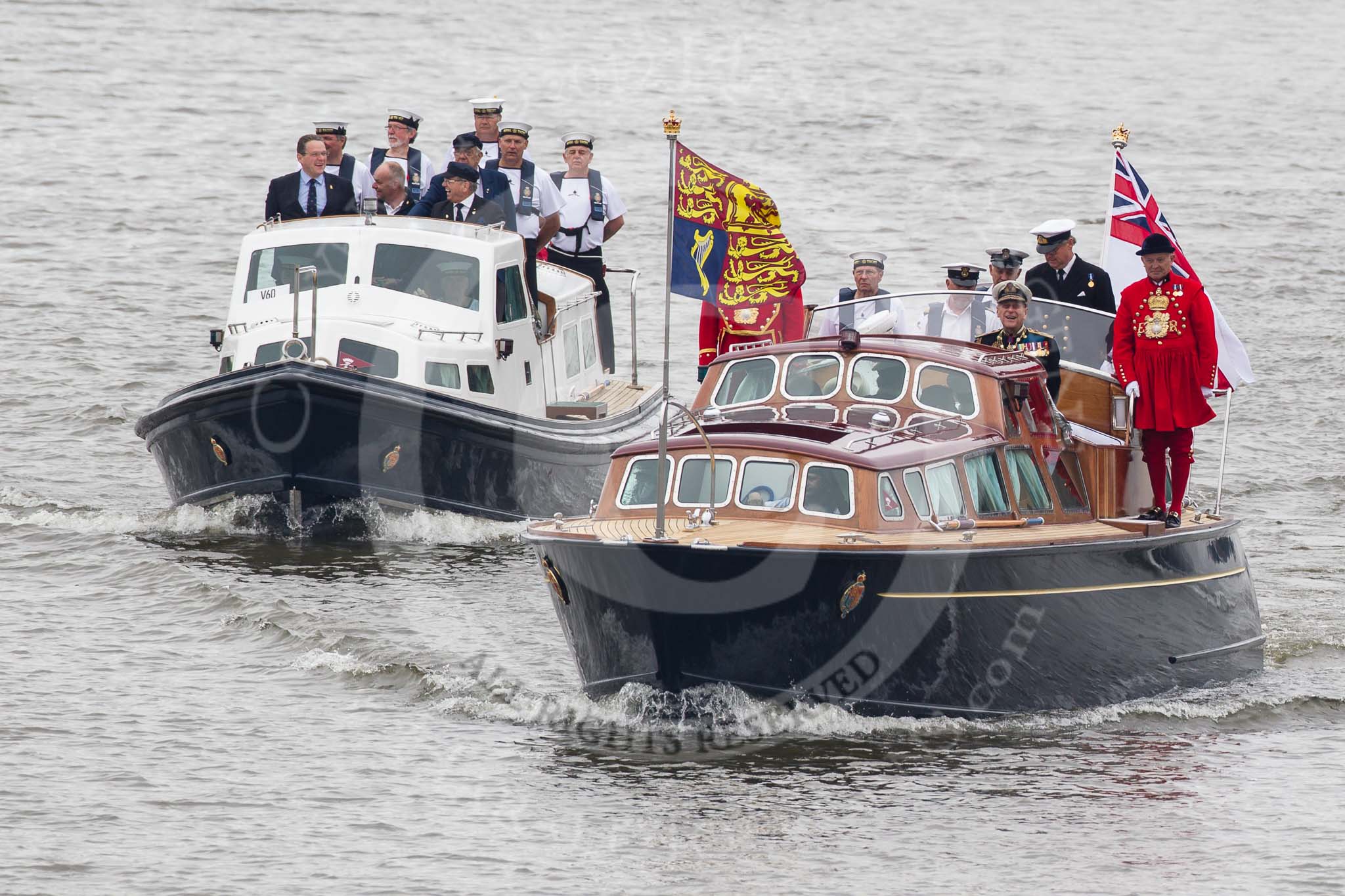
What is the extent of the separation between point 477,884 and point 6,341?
19549 mm

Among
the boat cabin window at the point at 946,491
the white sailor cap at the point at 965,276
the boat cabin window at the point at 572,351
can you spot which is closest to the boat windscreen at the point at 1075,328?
the white sailor cap at the point at 965,276

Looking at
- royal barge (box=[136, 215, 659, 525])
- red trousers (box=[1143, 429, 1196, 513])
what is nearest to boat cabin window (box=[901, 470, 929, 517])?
red trousers (box=[1143, 429, 1196, 513])

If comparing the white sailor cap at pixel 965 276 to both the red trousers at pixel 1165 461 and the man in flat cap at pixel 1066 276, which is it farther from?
the red trousers at pixel 1165 461

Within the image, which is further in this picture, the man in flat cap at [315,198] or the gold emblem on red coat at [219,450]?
the man in flat cap at [315,198]

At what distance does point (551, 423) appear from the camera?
1981 centimetres

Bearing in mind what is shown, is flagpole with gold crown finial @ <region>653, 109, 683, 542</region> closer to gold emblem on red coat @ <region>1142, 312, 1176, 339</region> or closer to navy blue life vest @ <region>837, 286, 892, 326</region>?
navy blue life vest @ <region>837, 286, 892, 326</region>

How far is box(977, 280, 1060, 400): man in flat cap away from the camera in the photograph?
14.7 m

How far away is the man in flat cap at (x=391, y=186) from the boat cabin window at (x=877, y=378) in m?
7.55

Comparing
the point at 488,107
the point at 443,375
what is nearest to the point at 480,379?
the point at 443,375

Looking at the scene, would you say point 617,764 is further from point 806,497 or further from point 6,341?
point 6,341

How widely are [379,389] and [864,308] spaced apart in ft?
14.7

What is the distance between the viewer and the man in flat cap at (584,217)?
69.7 feet

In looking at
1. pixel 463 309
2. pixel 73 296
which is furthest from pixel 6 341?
pixel 463 309

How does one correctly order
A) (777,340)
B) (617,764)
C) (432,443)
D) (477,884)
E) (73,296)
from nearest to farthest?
(477,884) → (617,764) → (777,340) → (432,443) → (73,296)
